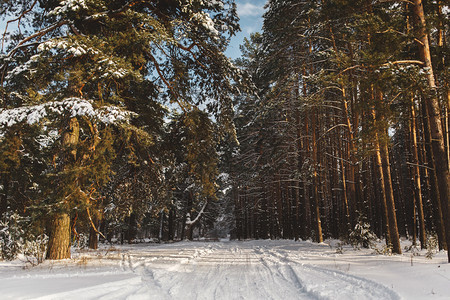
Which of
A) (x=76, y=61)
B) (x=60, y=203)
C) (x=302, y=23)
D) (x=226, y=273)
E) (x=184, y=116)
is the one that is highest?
(x=302, y=23)

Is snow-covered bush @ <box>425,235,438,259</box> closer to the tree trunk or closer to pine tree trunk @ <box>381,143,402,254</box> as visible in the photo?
pine tree trunk @ <box>381,143,402,254</box>

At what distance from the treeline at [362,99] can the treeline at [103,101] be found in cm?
419

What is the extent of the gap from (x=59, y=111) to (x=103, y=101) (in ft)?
3.98

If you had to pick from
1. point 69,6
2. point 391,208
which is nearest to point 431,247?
point 391,208

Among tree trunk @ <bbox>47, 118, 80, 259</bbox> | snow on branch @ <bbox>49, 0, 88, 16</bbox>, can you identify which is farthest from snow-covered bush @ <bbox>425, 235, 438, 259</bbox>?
snow on branch @ <bbox>49, 0, 88, 16</bbox>

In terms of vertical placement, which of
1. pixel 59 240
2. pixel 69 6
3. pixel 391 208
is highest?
pixel 69 6

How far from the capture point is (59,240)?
805 centimetres

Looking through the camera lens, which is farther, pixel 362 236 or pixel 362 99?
pixel 362 236

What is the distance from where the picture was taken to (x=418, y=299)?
143 inches

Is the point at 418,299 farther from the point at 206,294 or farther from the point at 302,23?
the point at 302,23

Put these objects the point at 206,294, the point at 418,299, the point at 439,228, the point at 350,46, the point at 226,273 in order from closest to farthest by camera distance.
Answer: the point at 418,299, the point at 206,294, the point at 226,273, the point at 439,228, the point at 350,46

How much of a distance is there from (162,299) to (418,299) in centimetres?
358

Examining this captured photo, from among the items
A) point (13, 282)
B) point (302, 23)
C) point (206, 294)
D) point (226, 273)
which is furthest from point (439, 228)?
point (13, 282)

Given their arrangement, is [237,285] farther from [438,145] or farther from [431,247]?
[431,247]
